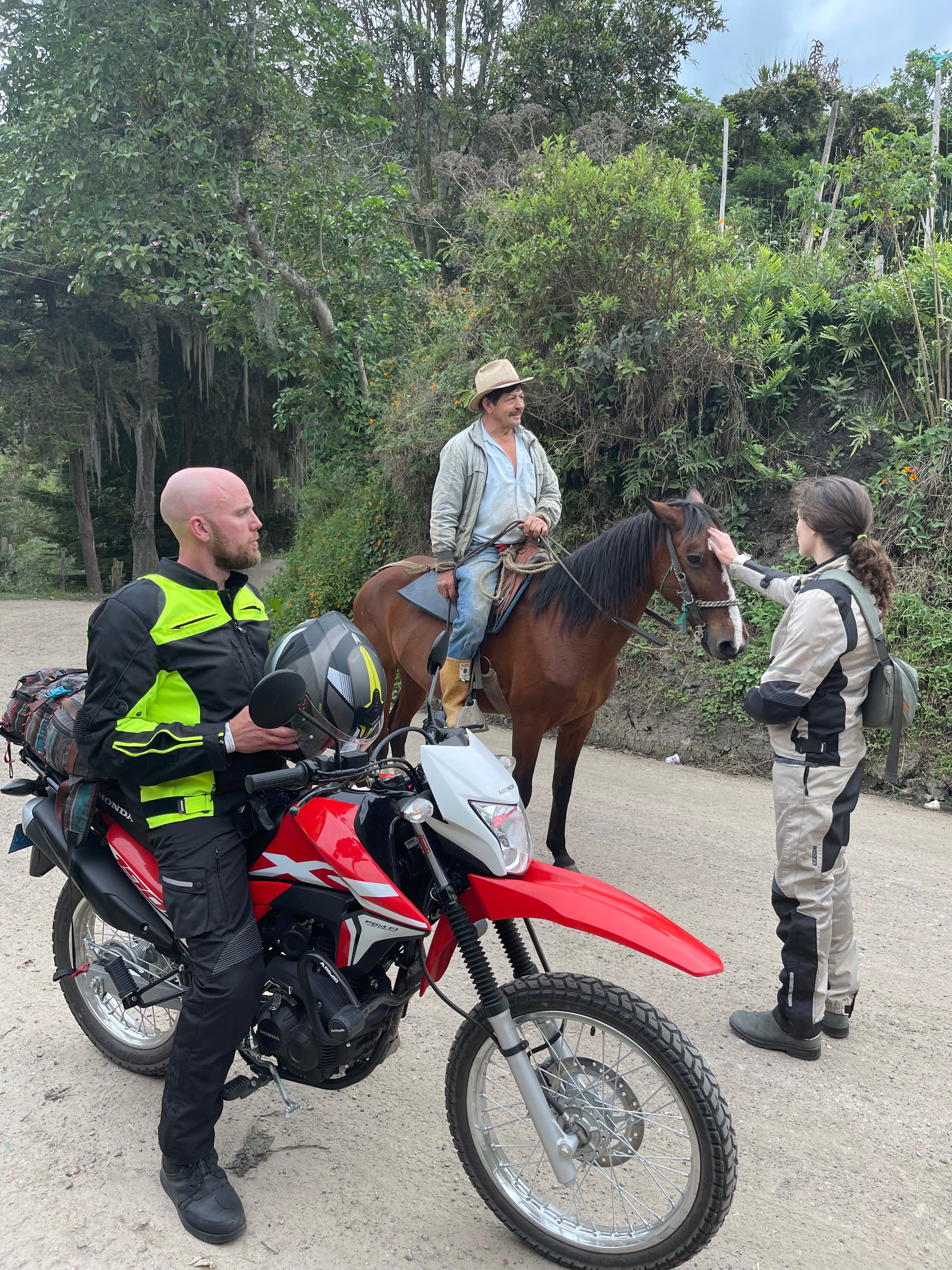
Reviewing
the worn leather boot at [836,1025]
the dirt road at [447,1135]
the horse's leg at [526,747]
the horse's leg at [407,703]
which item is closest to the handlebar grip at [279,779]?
the dirt road at [447,1135]

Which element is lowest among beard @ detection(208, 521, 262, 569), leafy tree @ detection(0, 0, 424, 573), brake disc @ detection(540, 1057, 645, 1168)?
brake disc @ detection(540, 1057, 645, 1168)

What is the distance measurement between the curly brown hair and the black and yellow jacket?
210 cm

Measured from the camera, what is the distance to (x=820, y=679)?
2.96 meters

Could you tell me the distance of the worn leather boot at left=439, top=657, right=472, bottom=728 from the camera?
16.2ft

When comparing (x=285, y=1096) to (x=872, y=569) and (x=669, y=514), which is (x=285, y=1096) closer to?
(x=872, y=569)

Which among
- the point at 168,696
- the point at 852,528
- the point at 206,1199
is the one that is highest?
the point at 852,528

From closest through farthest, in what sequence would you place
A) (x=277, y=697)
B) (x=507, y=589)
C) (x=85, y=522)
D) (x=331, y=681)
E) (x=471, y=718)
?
1. (x=277, y=697)
2. (x=331, y=681)
3. (x=507, y=589)
4. (x=471, y=718)
5. (x=85, y=522)

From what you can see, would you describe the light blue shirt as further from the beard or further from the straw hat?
the beard

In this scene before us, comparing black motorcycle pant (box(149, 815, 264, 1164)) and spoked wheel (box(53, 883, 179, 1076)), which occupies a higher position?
black motorcycle pant (box(149, 815, 264, 1164))

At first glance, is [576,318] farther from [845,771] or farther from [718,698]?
[845,771]

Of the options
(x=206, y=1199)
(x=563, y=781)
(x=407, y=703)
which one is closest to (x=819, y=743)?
(x=563, y=781)

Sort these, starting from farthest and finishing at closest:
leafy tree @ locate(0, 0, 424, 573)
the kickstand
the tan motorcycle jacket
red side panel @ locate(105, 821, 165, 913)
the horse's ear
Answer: leafy tree @ locate(0, 0, 424, 573), the horse's ear, the tan motorcycle jacket, red side panel @ locate(105, 821, 165, 913), the kickstand

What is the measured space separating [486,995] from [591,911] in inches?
13.5

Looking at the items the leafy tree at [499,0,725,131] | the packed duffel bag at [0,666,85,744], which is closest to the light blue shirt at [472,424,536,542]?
the packed duffel bag at [0,666,85,744]
